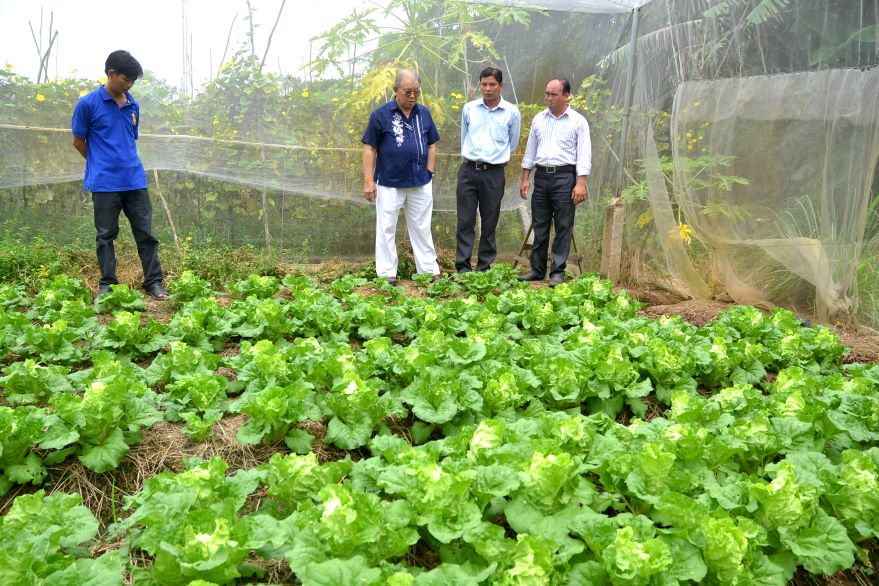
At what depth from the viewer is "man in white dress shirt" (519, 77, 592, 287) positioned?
5.61 metres

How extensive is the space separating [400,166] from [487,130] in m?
0.87

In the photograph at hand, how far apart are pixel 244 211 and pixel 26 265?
1.94m

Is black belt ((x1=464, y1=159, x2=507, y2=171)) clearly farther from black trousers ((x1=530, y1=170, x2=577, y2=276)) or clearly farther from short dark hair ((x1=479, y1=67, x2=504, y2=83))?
short dark hair ((x1=479, y1=67, x2=504, y2=83))

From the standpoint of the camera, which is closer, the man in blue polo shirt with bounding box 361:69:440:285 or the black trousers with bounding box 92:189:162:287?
the black trousers with bounding box 92:189:162:287

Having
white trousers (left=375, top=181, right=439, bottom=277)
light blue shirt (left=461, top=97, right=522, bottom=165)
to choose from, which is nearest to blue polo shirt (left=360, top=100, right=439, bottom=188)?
white trousers (left=375, top=181, right=439, bottom=277)

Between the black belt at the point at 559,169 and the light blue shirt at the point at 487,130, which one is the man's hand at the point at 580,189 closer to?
the black belt at the point at 559,169

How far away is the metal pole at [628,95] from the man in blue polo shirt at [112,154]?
424 centimetres

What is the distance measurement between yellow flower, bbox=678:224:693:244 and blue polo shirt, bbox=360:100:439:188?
7.36 feet

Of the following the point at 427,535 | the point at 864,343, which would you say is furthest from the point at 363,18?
the point at 427,535

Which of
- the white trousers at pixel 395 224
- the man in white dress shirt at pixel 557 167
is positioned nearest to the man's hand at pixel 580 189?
the man in white dress shirt at pixel 557 167

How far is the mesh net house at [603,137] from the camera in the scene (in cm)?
436

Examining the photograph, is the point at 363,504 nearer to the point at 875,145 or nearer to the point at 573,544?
the point at 573,544

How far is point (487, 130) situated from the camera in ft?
18.8

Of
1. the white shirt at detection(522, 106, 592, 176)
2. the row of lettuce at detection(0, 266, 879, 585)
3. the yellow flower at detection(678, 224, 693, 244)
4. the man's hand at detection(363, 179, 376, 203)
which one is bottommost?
the row of lettuce at detection(0, 266, 879, 585)
